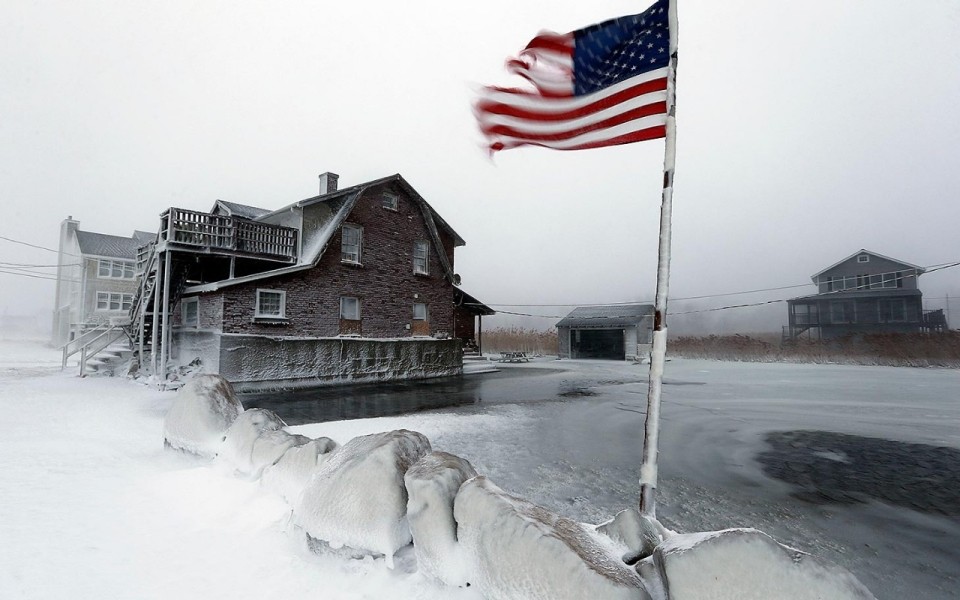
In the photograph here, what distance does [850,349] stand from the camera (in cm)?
3478

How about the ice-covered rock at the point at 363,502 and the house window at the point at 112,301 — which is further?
the house window at the point at 112,301

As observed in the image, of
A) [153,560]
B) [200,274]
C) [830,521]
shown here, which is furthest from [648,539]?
[200,274]

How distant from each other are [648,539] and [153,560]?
11.4 feet

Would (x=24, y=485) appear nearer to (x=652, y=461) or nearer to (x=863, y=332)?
(x=652, y=461)

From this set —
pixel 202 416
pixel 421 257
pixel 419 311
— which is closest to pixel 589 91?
pixel 202 416

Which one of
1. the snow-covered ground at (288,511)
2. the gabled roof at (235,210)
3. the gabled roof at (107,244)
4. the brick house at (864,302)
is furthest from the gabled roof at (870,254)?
the gabled roof at (107,244)

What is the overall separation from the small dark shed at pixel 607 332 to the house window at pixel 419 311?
72.0ft

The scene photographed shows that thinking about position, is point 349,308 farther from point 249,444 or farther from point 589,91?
point 589,91

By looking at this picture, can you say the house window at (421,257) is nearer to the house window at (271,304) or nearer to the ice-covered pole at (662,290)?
the house window at (271,304)

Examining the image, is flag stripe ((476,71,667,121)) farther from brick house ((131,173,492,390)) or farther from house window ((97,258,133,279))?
house window ((97,258,133,279))

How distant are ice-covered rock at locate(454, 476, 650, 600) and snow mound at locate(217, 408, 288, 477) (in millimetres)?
2735

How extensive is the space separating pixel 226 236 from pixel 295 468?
1552 centimetres

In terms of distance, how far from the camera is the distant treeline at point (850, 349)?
29.5 m

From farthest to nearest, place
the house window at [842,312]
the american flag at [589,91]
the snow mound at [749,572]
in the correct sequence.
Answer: the house window at [842,312] < the american flag at [589,91] < the snow mound at [749,572]
